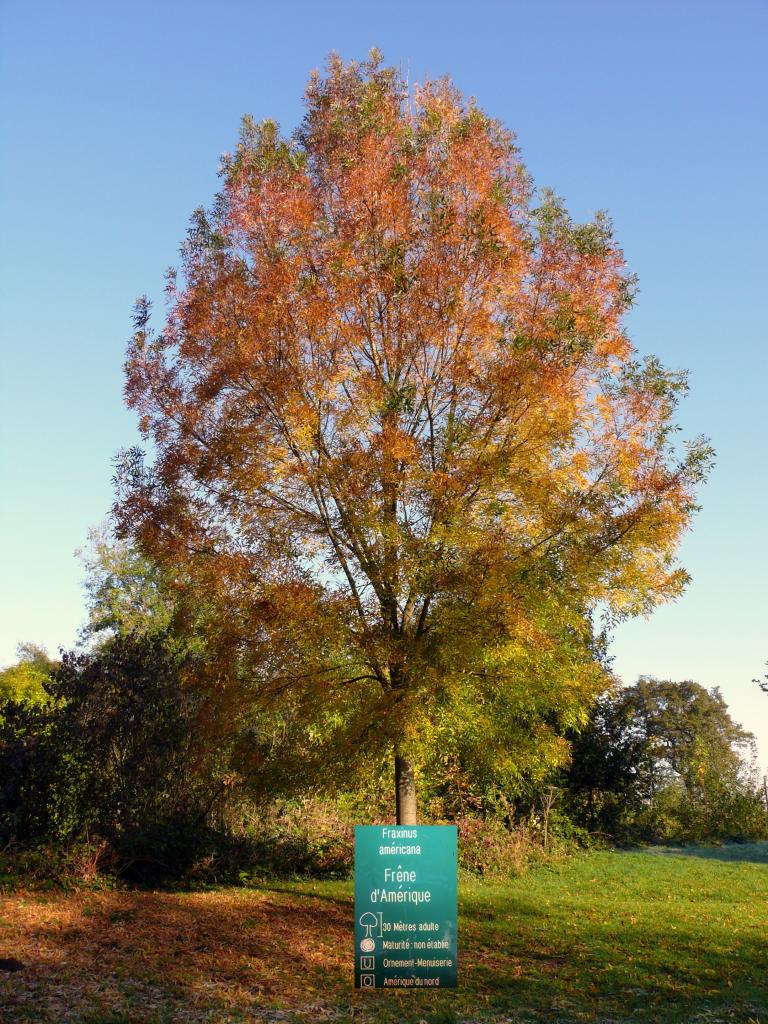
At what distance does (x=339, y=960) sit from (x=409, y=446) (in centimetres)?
558

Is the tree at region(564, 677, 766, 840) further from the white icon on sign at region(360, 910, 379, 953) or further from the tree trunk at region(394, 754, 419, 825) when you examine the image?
the white icon on sign at region(360, 910, 379, 953)

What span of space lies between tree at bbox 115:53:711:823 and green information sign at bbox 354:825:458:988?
208 cm

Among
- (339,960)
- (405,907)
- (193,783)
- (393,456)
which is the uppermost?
(393,456)

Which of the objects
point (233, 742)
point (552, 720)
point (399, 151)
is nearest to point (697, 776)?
point (552, 720)

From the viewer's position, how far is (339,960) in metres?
8.94

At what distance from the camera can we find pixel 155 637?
14.6 meters

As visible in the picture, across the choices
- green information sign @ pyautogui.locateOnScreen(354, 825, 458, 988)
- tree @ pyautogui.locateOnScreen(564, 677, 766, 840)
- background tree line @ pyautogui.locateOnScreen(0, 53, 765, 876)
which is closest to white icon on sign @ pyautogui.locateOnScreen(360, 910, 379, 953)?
green information sign @ pyautogui.locateOnScreen(354, 825, 458, 988)

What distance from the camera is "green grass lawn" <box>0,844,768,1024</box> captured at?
7.34 metres

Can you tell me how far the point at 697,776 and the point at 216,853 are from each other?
16309 millimetres

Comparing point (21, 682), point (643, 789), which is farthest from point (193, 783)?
point (21, 682)

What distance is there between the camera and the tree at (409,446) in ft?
33.2

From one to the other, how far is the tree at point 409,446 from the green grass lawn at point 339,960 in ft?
7.10

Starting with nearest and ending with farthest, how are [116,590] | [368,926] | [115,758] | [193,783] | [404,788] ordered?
1. [368,926]
2. [404,788]
3. [115,758]
4. [193,783]
5. [116,590]

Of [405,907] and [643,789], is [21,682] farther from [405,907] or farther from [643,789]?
[405,907]
